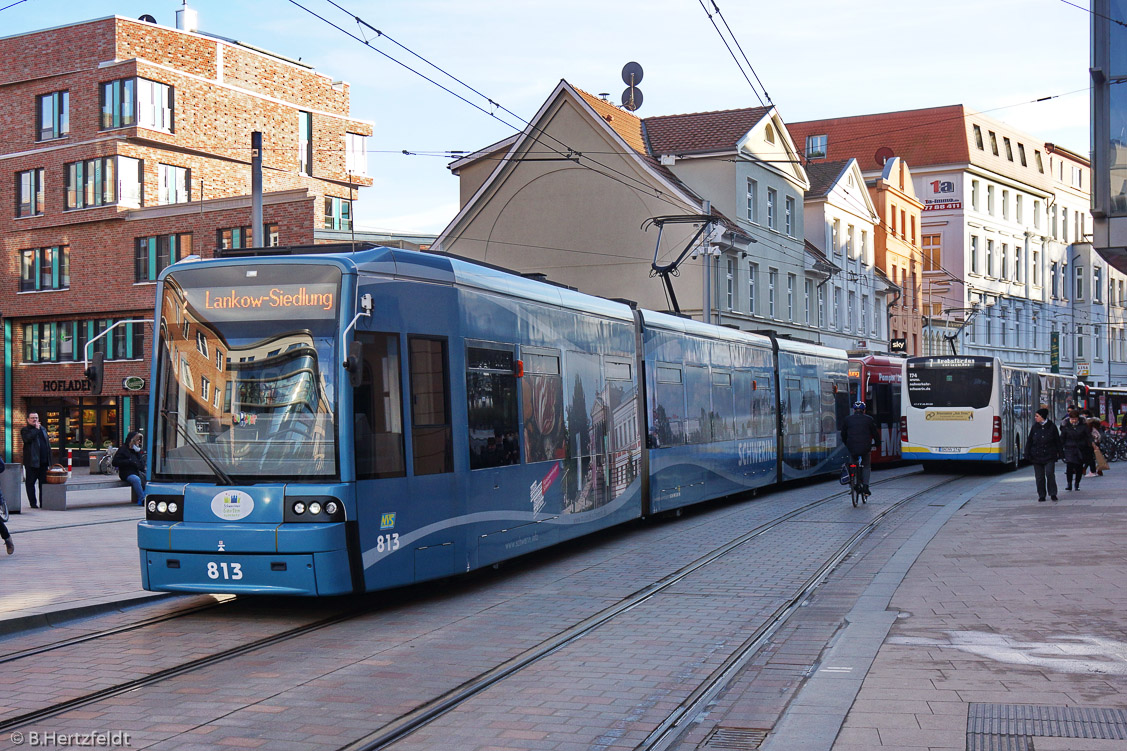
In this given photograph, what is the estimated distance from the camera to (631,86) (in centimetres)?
5081

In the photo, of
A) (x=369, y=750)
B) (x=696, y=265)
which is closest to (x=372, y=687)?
(x=369, y=750)

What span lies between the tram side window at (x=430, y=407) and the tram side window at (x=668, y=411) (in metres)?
6.49

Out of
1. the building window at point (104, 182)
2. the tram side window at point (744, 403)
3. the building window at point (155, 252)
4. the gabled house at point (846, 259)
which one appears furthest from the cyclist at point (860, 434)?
the building window at point (104, 182)

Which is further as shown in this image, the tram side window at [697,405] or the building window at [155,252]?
the building window at [155,252]

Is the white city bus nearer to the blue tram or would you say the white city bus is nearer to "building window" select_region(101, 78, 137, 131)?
the blue tram

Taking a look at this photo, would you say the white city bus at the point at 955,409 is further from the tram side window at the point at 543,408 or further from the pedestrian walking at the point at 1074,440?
the tram side window at the point at 543,408

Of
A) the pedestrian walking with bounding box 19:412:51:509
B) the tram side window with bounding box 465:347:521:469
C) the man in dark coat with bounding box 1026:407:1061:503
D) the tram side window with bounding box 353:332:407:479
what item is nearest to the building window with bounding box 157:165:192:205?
the pedestrian walking with bounding box 19:412:51:509

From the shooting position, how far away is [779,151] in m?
49.4

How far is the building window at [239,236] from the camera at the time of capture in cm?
4188

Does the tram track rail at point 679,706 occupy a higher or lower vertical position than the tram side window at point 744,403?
lower

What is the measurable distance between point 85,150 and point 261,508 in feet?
131

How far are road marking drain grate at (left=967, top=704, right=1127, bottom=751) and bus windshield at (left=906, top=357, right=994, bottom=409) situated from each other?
81.5 feet

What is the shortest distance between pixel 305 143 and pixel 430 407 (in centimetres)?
4416

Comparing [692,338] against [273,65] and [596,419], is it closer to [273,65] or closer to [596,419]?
[596,419]
